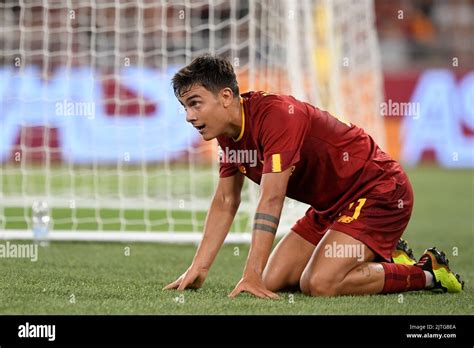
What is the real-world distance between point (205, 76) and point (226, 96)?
0.50 ft

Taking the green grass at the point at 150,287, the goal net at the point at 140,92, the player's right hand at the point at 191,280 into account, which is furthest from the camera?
the goal net at the point at 140,92

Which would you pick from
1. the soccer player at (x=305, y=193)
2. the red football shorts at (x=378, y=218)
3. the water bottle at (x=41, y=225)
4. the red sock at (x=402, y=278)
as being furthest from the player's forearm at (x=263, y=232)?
the water bottle at (x=41, y=225)

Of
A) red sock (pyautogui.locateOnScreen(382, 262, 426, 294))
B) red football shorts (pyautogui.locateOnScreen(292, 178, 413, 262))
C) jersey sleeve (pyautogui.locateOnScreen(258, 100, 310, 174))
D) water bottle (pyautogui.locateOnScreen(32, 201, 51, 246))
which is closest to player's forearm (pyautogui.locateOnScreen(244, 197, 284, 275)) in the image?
jersey sleeve (pyautogui.locateOnScreen(258, 100, 310, 174))

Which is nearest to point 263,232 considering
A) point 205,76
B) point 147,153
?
point 205,76

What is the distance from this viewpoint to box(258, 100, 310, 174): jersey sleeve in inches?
183

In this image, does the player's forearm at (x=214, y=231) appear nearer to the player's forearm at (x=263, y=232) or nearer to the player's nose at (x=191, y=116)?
the player's forearm at (x=263, y=232)

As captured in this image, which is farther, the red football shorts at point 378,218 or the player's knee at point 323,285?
the red football shorts at point 378,218

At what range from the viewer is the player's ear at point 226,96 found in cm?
474

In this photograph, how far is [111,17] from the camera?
44.7 ft

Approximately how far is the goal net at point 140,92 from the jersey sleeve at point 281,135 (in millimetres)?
2975

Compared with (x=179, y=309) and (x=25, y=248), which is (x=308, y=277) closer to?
(x=179, y=309)

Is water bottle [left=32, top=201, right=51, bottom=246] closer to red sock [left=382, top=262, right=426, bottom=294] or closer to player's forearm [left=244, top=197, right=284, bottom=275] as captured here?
player's forearm [left=244, top=197, right=284, bottom=275]

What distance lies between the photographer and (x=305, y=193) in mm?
5199
